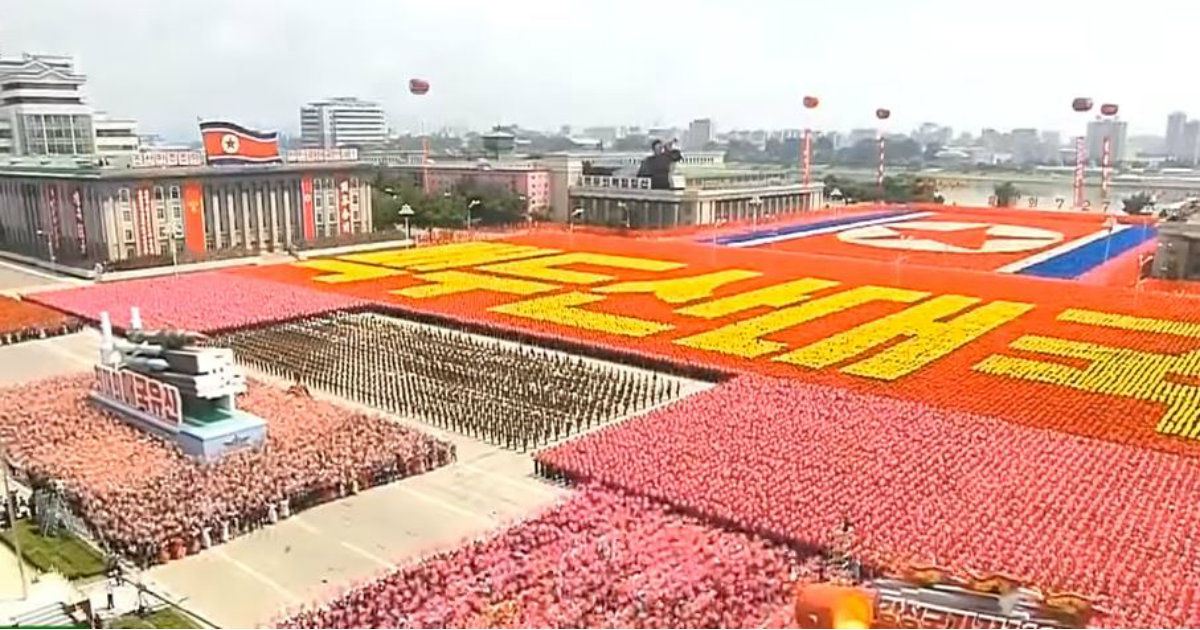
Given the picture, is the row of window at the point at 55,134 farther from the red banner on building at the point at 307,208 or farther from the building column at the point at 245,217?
the building column at the point at 245,217

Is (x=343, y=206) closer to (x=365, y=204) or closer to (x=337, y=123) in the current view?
(x=365, y=204)

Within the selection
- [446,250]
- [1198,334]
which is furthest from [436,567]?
[446,250]

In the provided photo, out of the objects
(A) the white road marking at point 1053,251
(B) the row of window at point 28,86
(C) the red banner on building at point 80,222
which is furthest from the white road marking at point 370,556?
(B) the row of window at point 28,86

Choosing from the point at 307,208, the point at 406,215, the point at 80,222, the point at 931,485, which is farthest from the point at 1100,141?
the point at 931,485

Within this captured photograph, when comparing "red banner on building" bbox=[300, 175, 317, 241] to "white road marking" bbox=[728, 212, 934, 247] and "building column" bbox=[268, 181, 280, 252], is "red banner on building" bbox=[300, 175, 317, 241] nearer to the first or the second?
"building column" bbox=[268, 181, 280, 252]

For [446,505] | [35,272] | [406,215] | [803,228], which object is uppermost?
[406,215]

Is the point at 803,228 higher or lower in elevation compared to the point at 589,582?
higher

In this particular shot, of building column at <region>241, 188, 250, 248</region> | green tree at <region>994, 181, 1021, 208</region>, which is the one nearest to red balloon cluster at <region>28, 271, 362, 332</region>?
building column at <region>241, 188, 250, 248</region>
